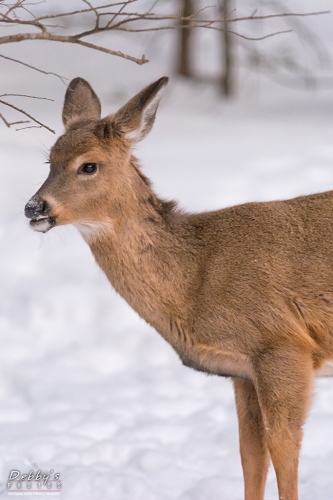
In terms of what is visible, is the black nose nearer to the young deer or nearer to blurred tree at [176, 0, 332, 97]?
the young deer

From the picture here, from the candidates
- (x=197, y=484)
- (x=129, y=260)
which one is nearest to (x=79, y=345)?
(x=197, y=484)

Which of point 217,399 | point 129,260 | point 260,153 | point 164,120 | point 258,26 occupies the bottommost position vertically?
point 217,399

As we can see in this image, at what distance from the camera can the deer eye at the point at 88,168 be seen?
17.2ft

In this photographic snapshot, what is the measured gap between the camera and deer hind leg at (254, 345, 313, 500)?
5039 mm

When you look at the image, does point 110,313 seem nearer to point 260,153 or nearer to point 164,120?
point 260,153

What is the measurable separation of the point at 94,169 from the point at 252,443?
1.98 m

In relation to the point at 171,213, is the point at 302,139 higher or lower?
higher

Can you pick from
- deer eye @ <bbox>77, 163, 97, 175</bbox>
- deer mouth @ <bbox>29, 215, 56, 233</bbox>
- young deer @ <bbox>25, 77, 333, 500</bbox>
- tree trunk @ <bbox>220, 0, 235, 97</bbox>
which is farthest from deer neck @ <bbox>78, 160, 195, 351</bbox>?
tree trunk @ <bbox>220, 0, 235, 97</bbox>

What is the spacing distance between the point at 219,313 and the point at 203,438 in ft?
6.23

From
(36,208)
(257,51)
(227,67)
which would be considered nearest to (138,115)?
(36,208)

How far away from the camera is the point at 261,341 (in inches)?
200

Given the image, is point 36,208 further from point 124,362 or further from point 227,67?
point 227,67

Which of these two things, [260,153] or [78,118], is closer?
[78,118]

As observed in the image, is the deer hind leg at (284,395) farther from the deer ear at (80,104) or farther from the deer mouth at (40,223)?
the deer ear at (80,104)
